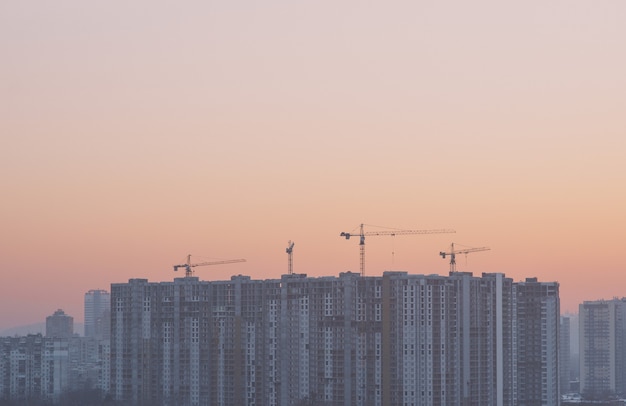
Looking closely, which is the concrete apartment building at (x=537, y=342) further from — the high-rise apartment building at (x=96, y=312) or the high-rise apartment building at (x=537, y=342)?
the high-rise apartment building at (x=96, y=312)

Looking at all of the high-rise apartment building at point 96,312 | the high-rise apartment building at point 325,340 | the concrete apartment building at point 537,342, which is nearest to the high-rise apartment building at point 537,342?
the concrete apartment building at point 537,342

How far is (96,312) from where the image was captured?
623 ft

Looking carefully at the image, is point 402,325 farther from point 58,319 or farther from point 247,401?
point 58,319

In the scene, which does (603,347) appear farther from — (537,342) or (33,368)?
(537,342)

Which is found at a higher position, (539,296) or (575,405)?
(539,296)

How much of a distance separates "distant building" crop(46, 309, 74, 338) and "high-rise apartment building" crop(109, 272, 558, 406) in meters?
75.8

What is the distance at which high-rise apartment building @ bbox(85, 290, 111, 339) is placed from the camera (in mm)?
178150

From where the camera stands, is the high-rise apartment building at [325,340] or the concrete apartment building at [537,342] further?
the concrete apartment building at [537,342]

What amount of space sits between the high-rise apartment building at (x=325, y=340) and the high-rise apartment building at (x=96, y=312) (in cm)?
7505

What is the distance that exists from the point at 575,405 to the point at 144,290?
51.7 metres

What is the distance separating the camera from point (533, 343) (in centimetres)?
9900

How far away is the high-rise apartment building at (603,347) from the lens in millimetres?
162750

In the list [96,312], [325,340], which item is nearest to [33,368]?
[325,340]

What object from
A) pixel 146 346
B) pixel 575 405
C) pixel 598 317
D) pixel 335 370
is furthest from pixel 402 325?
pixel 598 317
